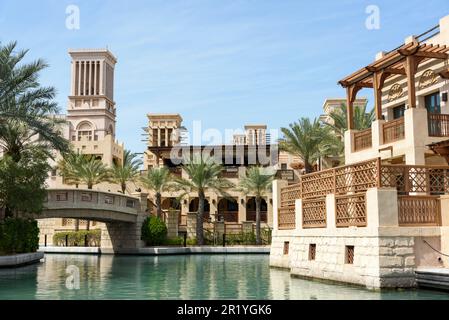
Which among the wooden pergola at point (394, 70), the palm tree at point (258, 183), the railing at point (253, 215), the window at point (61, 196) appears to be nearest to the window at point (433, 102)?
the wooden pergola at point (394, 70)

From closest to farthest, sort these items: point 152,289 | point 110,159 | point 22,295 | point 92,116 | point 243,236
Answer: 1. point 22,295
2. point 152,289
3. point 243,236
4. point 110,159
5. point 92,116

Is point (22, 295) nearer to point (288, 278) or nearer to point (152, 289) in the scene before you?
point (152, 289)

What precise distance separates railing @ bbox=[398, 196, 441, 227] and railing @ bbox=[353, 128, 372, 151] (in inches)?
305

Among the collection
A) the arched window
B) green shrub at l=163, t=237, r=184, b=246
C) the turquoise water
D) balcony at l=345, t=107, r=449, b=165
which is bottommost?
the turquoise water

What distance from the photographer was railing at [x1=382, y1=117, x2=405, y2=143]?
20903mm

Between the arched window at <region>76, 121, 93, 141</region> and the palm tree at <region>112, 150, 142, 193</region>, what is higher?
the arched window at <region>76, 121, 93, 141</region>

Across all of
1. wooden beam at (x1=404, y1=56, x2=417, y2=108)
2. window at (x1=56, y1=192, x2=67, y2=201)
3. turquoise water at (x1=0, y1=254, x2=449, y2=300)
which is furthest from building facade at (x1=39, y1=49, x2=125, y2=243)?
wooden beam at (x1=404, y1=56, x2=417, y2=108)

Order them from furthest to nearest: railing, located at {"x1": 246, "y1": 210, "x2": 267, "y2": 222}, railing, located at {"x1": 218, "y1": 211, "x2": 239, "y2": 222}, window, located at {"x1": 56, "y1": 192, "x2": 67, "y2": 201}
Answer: railing, located at {"x1": 218, "y1": 211, "x2": 239, "y2": 222} → railing, located at {"x1": 246, "y1": 210, "x2": 267, "y2": 222} → window, located at {"x1": 56, "y1": 192, "x2": 67, "y2": 201}

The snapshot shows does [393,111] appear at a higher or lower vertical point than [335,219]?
higher

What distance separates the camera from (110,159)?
61.8 m

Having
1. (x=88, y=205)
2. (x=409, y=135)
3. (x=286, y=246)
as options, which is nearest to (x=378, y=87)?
(x=409, y=135)

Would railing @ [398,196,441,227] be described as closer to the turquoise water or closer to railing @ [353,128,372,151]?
the turquoise water
